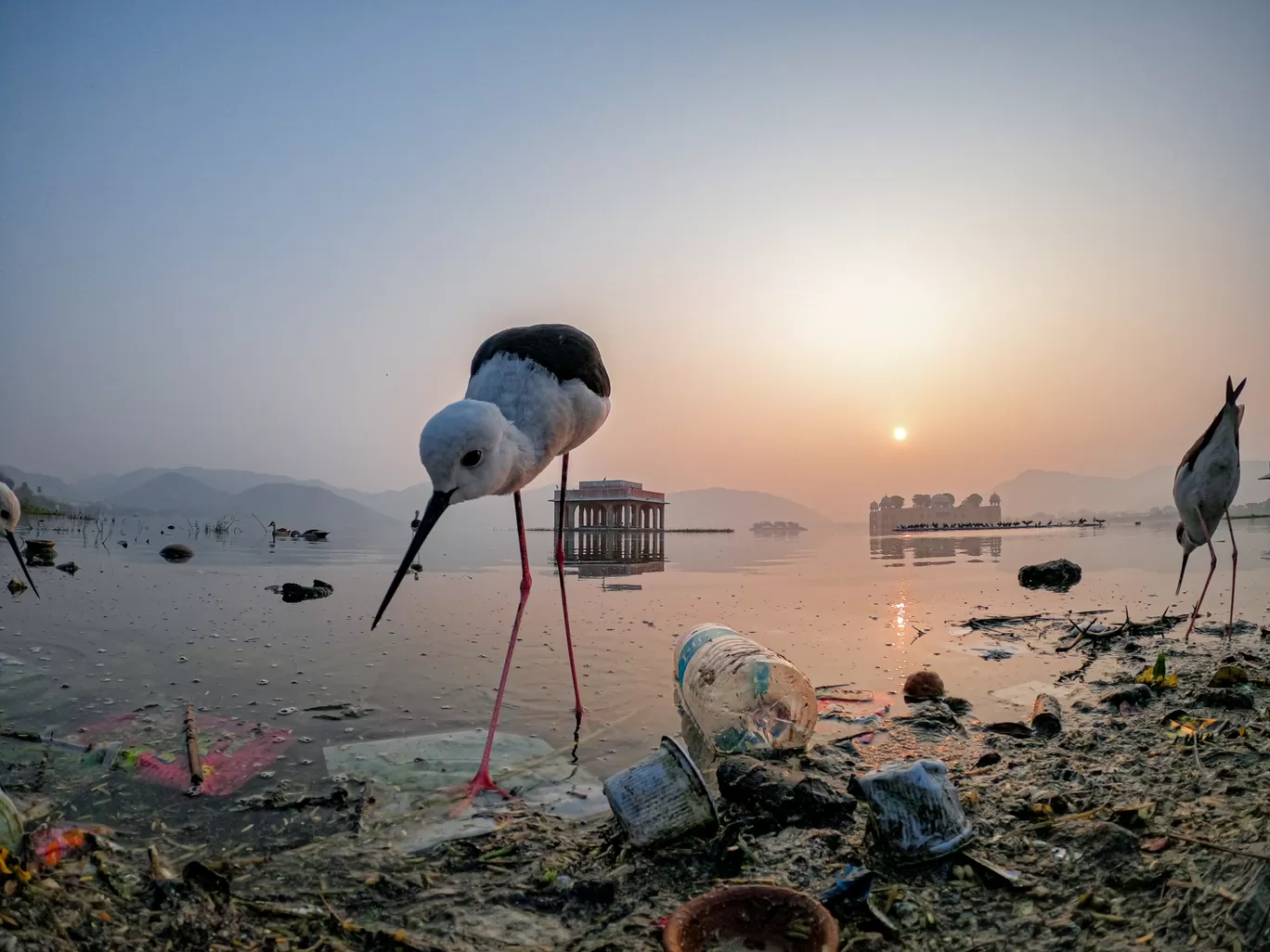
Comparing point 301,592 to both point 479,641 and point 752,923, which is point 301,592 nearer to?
point 479,641

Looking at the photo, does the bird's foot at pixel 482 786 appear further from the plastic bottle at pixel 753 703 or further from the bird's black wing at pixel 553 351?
the bird's black wing at pixel 553 351

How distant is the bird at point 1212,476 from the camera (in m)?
6.45

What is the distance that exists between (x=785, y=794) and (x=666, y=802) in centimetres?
63

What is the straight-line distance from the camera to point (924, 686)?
5.26 metres

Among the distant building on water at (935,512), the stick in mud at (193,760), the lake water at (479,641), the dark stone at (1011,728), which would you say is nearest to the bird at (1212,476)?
the lake water at (479,641)

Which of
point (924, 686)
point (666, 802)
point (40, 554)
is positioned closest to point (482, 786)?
point (666, 802)

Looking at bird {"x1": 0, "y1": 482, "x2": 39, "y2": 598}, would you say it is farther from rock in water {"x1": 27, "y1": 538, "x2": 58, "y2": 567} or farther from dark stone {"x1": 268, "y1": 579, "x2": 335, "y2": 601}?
rock in water {"x1": 27, "y1": 538, "x2": 58, "y2": 567}

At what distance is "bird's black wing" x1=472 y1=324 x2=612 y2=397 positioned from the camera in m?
5.08

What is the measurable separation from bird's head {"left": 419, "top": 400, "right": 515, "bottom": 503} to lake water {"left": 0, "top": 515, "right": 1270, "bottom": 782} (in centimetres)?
190

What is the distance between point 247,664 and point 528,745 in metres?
3.92

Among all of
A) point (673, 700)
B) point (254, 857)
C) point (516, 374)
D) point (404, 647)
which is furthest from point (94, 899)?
point (404, 647)

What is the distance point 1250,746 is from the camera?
10.8ft

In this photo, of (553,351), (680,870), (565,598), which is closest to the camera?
(680,870)

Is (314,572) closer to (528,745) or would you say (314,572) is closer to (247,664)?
(247,664)
